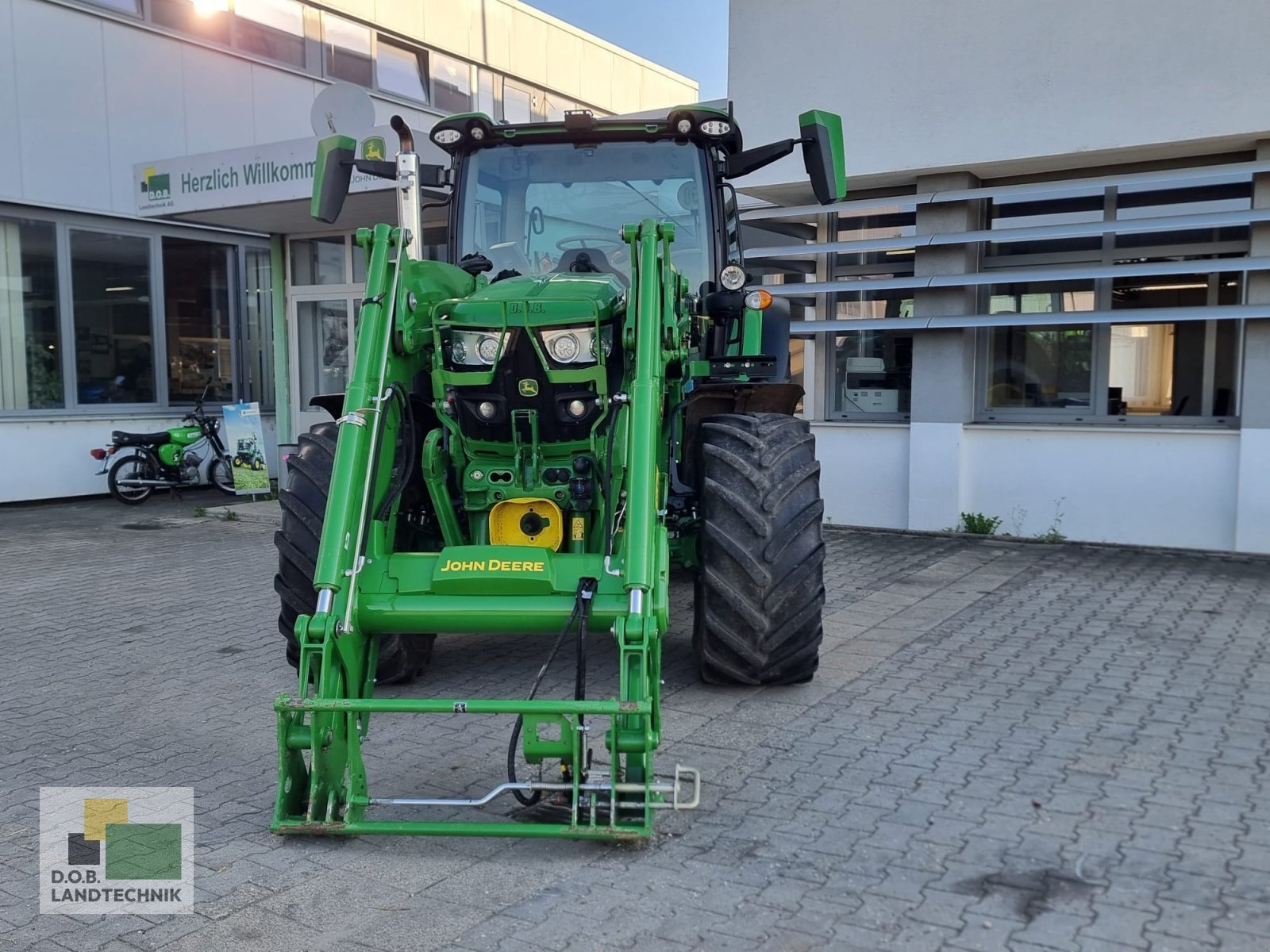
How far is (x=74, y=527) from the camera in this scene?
11.3m

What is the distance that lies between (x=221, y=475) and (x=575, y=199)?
9.22 meters

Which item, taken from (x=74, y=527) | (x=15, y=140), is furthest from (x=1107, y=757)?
(x=15, y=140)

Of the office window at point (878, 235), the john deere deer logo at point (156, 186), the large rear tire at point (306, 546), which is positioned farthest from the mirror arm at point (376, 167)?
the john deere deer logo at point (156, 186)

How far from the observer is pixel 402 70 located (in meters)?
17.9

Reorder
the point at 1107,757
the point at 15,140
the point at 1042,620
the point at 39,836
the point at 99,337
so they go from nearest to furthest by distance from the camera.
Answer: the point at 39,836
the point at 1107,757
the point at 1042,620
the point at 15,140
the point at 99,337

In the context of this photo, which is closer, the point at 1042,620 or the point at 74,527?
the point at 1042,620

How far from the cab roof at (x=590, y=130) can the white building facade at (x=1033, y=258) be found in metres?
4.46

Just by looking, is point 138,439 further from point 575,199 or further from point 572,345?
point 572,345

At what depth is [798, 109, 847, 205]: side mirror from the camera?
533 cm

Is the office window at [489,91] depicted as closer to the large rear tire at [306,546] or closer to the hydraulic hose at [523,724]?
the large rear tire at [306,546]

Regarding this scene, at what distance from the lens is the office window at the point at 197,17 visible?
13.8 metres

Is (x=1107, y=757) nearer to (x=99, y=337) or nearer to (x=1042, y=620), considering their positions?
(x=1042, y=620)

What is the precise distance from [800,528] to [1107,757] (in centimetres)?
153

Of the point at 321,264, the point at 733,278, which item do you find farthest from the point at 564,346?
the point at 321,264
